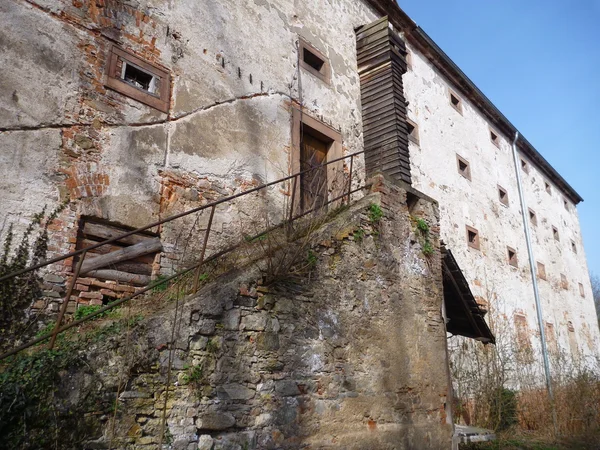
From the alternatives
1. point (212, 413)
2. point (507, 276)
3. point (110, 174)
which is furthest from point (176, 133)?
point (507, 276)

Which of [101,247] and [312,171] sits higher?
[312,171]

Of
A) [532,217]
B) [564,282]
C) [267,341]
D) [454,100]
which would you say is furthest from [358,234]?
[564,282]

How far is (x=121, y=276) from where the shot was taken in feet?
20.3

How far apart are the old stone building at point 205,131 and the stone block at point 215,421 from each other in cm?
4

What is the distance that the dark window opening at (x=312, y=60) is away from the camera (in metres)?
10.3

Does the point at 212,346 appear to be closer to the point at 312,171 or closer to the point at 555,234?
the point at 312,171

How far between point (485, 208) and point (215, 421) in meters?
15.0

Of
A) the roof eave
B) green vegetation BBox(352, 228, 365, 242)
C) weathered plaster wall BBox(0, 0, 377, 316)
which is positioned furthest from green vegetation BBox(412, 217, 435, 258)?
the roof eave

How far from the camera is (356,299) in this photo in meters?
5.91

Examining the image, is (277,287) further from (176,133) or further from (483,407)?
(483,407)

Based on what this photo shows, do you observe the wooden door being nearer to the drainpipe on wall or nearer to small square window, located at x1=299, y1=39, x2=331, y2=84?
small square window, located at x1=299, y1=39, x2=331, y2=84

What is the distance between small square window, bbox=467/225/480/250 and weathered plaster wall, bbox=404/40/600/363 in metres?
0.22

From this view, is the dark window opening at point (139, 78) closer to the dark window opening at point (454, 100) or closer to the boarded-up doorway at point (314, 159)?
the boarded-up doorway at point (314, 159)

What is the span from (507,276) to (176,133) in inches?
543
